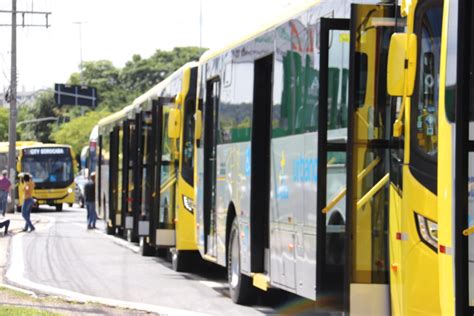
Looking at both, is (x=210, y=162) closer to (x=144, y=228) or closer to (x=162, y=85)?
(x=144, y=228)

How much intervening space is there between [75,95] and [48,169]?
45831 millimetres

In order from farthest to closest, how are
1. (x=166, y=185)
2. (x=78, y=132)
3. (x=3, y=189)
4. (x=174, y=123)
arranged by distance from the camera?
(x=78, y=132) → (x=3, y=189) → (x=166, y=185) → (x=174, y=123)

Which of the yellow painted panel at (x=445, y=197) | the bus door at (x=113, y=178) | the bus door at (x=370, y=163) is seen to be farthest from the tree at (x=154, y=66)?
the yellow painted panel at (x=445, y=197)

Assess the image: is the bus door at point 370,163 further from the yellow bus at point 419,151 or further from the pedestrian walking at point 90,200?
the pedestrian walking at point 90,200

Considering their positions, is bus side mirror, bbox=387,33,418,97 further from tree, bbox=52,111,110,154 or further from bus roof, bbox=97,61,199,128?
tree, bbox=52,111,110,154

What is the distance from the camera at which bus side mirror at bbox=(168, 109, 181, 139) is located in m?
20.8

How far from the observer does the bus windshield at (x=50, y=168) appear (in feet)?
184

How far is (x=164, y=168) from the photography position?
22.4 metres

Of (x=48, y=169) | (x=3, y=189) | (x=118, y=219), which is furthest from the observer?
(x=48, y=169)

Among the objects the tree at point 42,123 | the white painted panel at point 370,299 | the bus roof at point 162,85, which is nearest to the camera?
the white painted panel at point 370,299

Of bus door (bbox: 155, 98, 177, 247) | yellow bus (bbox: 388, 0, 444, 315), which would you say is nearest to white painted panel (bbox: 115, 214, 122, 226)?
bus door (bbox: 155, 98, 177, 247)

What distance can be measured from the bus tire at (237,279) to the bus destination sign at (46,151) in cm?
4183

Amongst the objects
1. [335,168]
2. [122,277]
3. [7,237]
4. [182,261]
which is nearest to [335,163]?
[335,168]

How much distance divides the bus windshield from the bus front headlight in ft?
158
